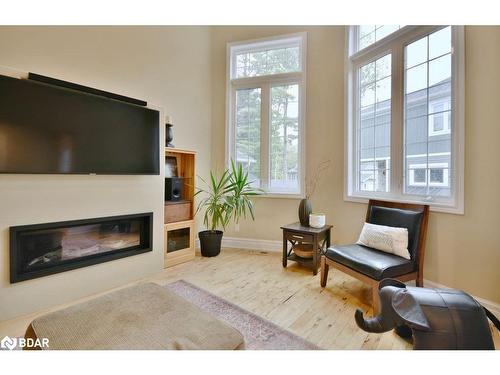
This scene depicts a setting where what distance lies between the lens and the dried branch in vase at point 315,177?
126 inches

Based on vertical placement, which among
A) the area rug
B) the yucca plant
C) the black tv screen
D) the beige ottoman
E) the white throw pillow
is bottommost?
the area rug

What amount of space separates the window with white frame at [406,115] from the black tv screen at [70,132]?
8.24 ft

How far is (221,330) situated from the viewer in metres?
1.07

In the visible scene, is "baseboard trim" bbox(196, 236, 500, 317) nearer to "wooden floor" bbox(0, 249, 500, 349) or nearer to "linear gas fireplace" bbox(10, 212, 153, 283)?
"wooden floor" bbox(0, 249, 500, 349)

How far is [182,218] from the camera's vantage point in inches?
121

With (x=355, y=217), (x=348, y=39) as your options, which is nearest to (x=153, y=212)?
(x=355, y=217)

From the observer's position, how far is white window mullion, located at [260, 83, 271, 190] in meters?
3.57

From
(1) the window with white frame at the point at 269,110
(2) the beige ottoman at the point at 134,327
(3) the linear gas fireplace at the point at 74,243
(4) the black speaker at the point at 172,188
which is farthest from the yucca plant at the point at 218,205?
(2) the beige ottoman at the point at 134,327

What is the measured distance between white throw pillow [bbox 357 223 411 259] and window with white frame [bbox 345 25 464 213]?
0.47 meters

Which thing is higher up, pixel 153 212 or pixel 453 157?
pixel 453 157

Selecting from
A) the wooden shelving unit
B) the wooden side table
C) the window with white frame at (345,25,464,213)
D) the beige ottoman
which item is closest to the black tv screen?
the wooden shelving unit
